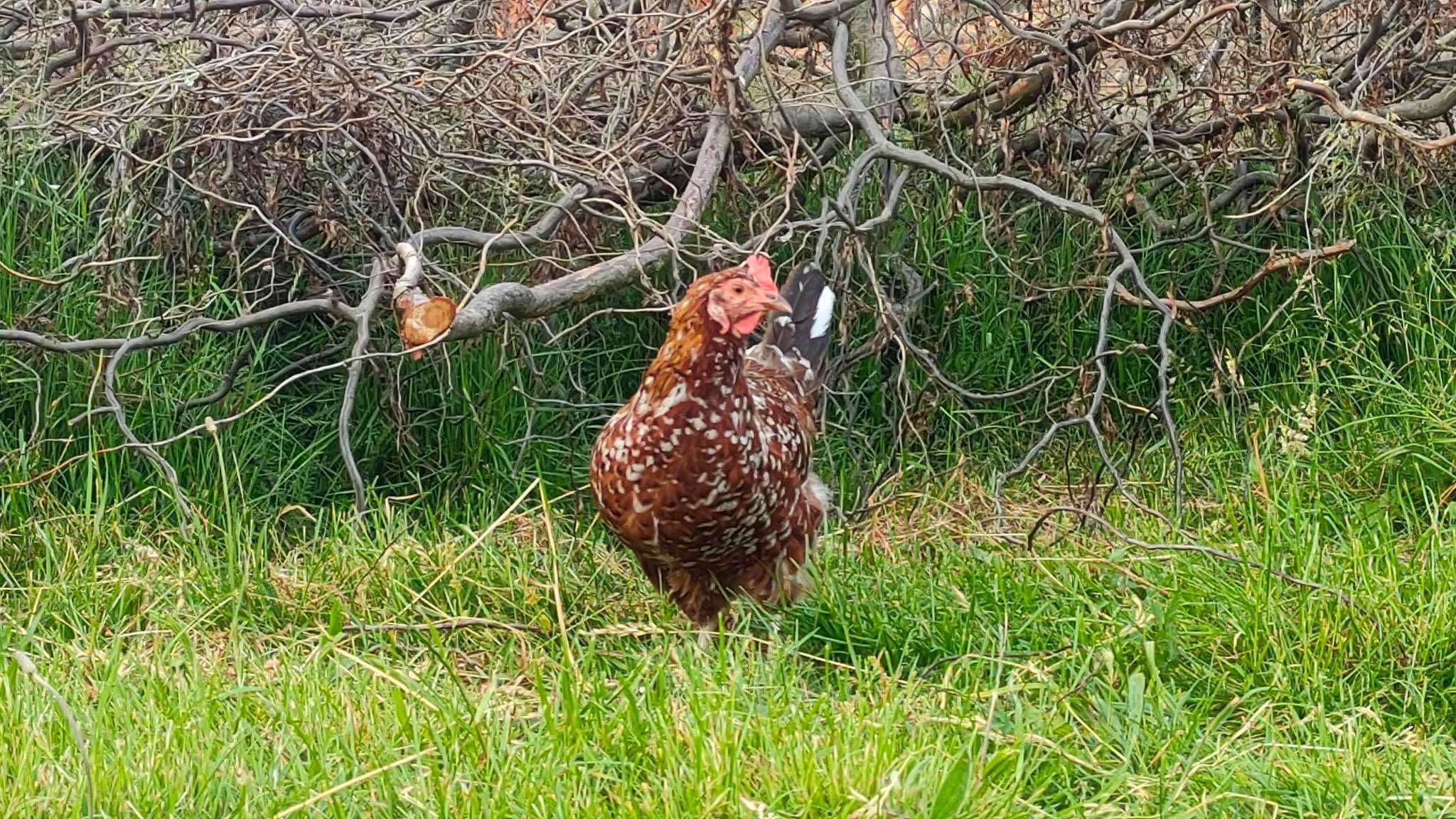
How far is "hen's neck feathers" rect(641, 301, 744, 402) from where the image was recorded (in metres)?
3.79

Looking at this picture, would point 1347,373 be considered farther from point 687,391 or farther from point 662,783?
point 662,783

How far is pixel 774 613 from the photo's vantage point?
4055 mm

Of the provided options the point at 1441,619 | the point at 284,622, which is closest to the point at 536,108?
the point at 284,622

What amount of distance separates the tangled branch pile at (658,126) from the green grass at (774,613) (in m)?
0.25

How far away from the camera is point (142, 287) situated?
507 centimetres

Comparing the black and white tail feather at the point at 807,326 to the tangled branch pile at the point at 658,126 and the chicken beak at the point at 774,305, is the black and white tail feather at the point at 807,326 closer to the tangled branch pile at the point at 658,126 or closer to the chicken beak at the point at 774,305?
the tangled branch pile at the point at 658,126

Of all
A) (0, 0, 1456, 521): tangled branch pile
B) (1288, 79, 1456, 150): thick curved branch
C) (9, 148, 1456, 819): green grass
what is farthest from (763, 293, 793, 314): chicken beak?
(1288, 79, 1456, 150): thick curved branch

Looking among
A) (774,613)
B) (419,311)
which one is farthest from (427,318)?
(774,613)

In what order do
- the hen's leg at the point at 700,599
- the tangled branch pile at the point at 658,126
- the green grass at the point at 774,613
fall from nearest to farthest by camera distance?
the green grass at the point at 774,613, the hen's leg at the point at 700,599, the tangled branch pile at the point at 658,126

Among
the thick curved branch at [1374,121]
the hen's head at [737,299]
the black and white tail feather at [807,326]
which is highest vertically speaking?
the thick curved branch at [1374,121]

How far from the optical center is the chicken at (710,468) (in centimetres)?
379

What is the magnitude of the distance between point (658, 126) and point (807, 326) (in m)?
0.78

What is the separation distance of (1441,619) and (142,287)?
12.8 feet

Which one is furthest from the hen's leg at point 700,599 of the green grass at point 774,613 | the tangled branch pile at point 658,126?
the tangled branch pile at point 658,126
